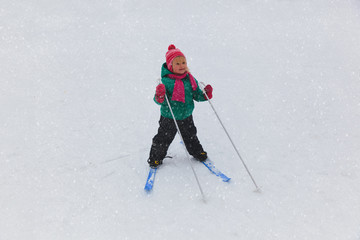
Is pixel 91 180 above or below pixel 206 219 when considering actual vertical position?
above

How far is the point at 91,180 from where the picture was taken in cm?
454

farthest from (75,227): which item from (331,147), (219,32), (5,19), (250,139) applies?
(5,19)

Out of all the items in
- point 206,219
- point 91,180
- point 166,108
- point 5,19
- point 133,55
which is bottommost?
point 206,219

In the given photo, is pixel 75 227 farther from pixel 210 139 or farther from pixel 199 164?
pixel 210 139

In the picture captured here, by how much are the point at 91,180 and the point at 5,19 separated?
7585mm

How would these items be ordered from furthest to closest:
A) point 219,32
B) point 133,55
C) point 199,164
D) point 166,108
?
point 219,32
point 133,55
point 199,164
point 166,108

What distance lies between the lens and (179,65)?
4141mm

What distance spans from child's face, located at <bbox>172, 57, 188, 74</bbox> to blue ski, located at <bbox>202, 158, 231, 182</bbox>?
53.6 inches

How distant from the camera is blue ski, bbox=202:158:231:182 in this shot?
4.45 meters

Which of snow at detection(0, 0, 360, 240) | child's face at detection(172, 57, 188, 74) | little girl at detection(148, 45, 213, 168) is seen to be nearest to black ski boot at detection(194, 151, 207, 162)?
little girl at detection(148, 45, 213, 168)

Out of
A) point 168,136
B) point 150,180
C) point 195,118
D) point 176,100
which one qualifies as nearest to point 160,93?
point 176,100

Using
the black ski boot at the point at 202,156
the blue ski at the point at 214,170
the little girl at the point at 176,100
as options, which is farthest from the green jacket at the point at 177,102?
the blue ski at the point at 214,170

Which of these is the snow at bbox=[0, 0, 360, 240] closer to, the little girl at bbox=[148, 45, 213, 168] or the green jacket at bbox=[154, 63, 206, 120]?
the little girl at bbox=[148, 45, 213, 168]

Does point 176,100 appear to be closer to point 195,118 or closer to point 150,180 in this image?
point 150,180
